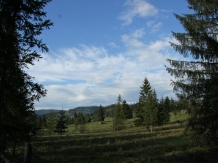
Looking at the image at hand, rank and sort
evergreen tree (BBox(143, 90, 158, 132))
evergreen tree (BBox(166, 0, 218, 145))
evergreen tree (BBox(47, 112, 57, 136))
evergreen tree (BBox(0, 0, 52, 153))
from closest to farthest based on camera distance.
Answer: evergreen tree (BBox(0, 0, 52, 153)) → evergreen tree (BBox(166, 0, 218, 145)) → evergreen tree (BBox(143, 90, 158, 132)) → evergreen tree (BBox(47, 112, 57, 136))

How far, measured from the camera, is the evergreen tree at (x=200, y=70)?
38.2ft

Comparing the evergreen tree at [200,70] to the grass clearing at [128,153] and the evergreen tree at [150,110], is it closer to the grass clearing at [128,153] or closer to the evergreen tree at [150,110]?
the grass clearing at [128,153]

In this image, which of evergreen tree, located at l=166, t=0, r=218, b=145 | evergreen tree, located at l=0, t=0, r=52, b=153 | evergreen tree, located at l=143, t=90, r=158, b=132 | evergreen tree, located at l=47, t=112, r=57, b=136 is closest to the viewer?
evergreen tree, located at l=0, t=0, r=52, b=153

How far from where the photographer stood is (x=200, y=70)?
40.4 ft

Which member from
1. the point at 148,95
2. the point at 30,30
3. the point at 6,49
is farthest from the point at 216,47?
the point at 148,95

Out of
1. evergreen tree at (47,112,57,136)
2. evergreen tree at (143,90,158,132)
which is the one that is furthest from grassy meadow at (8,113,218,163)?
evergreen tree at (47,112,57,136)

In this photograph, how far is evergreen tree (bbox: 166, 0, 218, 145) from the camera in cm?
1166

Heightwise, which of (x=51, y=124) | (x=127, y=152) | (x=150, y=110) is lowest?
(x=127, y=152)

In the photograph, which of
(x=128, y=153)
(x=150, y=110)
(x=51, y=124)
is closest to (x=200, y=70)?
(x=128, y=153)

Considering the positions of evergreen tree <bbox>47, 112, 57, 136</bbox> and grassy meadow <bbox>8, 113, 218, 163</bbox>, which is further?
evergreen tree <bbox>47, 112, 57, 136</bbox>

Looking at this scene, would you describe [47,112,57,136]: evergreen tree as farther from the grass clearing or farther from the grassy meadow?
the grass clearing

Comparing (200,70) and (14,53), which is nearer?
(14,53)

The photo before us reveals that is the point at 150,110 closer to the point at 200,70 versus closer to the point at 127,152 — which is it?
the point at 127,152

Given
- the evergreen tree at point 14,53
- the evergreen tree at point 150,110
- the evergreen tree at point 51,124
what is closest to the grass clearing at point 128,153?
the evergreen tree at point 14,53
